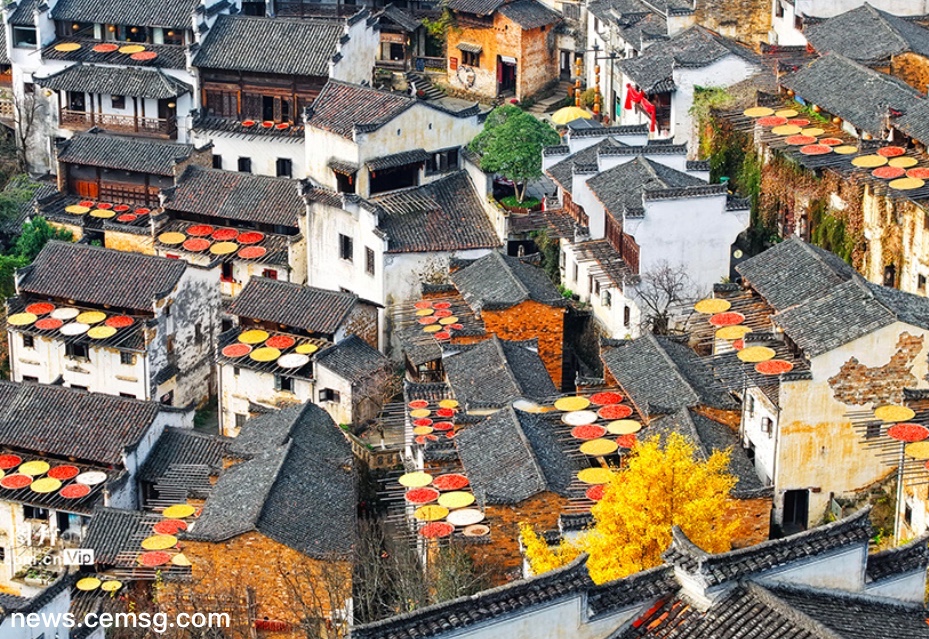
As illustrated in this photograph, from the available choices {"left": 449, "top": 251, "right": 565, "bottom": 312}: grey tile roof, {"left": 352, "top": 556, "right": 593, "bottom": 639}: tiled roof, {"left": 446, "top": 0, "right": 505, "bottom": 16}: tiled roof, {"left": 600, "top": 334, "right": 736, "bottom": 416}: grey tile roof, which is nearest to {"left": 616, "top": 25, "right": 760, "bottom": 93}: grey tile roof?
{"left": 449, "top": 251, "right": 565, "bottom": 312}: grey tile roof

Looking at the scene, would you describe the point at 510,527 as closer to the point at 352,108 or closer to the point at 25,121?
the point at 352,108

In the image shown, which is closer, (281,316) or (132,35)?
(281,316)

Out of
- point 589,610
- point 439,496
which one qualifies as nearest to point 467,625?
point 589,610

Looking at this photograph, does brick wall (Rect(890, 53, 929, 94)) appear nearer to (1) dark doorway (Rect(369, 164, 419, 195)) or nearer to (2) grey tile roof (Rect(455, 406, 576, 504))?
(1) dark doorway (Rect(369, 164, 419, 195))

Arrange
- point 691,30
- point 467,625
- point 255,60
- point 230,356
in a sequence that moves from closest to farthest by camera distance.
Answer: point 467,625, point 230,356, point 691,30, point 255,60

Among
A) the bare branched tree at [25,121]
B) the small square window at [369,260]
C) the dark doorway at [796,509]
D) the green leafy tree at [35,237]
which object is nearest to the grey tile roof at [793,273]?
the dark doorway at [796,509]

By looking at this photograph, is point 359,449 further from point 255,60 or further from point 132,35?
point 132,35
